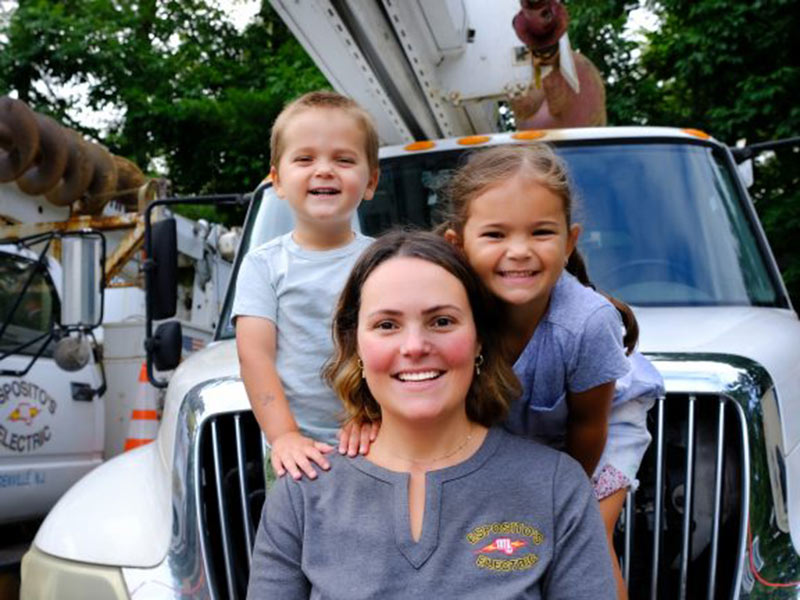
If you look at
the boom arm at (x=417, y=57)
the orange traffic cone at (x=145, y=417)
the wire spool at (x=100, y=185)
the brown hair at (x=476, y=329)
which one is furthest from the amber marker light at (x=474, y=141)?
the wire spool at (x=100, y=185)

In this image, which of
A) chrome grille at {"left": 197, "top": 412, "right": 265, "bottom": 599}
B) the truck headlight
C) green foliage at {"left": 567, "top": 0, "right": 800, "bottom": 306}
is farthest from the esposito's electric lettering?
green foliage at {"left": 567, "top": 0, "right": 800, "bottom": 306}

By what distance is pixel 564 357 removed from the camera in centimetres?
218

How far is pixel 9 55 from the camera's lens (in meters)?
16.8

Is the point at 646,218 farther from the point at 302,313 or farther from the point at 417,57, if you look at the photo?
the point at 302,313

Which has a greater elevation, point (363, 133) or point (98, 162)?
point (98, 162)

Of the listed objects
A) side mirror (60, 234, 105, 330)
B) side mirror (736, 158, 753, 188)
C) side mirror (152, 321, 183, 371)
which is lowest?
side mirror (152, 321, 183, 371)

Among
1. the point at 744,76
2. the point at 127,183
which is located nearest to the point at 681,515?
the point at 127,183

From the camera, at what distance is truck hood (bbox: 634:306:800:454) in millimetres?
2703

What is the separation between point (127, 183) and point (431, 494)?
6685mm

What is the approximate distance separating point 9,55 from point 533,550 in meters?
17.0

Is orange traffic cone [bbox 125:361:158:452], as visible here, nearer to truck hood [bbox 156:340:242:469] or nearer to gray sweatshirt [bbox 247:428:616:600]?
truck hood [bbox 156:340:242:469]

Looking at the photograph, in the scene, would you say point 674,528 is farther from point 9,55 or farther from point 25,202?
point 9,55

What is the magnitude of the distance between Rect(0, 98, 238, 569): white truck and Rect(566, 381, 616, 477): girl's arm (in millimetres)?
3369

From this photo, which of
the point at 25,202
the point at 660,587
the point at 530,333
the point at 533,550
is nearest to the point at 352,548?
the point at 533,550
